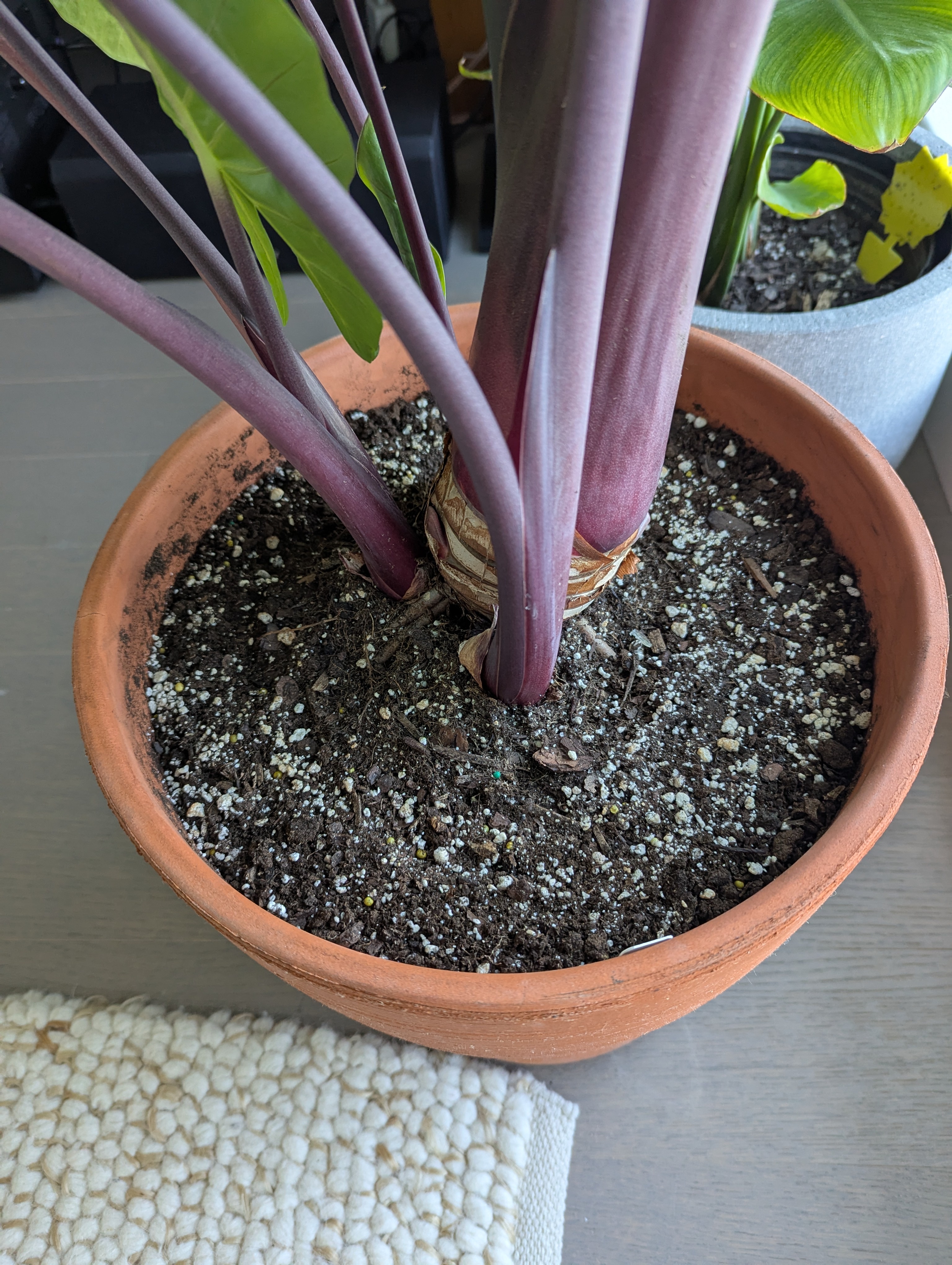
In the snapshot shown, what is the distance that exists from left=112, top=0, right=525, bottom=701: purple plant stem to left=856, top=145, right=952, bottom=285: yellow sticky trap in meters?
0.73

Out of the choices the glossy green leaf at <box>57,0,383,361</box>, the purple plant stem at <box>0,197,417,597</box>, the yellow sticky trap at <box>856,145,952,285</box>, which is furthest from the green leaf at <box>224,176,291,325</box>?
the yellow sticky trap at <box>856,145,952,285</box>

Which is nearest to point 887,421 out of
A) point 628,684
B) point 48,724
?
point 628,684

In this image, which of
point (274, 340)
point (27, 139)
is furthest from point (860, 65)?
point (27, 139)

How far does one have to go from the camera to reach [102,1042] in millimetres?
796

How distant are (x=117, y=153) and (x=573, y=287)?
274 millimetres

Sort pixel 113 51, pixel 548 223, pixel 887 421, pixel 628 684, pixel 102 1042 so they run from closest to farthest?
pixel 548 223
pixel 113 51
pixel 628 684
pixel 102 1042
pixel 887 421

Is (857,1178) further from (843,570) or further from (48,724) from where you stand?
(48,724)

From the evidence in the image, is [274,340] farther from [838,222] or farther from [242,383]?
[838,222]

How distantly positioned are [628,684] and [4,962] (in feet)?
2.21

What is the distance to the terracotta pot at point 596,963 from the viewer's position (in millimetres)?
492

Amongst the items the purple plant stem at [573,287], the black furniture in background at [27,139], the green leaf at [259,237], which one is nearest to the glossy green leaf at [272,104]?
the green leaf at [259,237]

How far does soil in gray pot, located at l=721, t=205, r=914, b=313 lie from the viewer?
971 mm

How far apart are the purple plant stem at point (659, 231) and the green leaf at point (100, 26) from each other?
303 millimetres

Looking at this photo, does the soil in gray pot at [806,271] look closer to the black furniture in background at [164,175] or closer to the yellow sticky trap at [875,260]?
the yellow sticky trap at [875,260]
